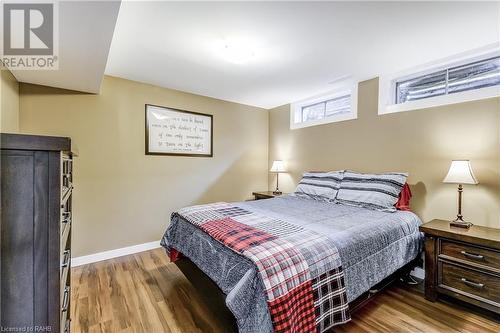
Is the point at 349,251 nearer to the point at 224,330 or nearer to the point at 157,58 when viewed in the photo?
the point at 224,330

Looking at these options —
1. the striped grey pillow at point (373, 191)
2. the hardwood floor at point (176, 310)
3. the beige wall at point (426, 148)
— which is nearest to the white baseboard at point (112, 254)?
the hardwood floor at point (176, 310)

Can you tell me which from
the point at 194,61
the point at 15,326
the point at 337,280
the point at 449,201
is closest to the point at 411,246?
the point at 449,201

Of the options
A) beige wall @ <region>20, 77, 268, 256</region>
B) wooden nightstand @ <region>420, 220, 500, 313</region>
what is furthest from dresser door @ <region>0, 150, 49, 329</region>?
wooden nightstand @ <region>420, 220, 500, 313</region>

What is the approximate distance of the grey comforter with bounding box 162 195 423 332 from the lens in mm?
1290

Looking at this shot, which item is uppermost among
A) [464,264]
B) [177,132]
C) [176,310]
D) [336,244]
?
[177,132]

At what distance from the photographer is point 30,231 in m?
0.73

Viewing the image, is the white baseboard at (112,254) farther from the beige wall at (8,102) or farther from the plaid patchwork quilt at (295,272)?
the plaid patchwork quilt at (295,272)

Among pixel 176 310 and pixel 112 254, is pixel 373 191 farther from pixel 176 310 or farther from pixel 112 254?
pixel 112 254

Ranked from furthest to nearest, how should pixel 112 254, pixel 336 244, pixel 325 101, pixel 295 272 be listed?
pixel 325 101, pixel 112 254, pixel 336 244, pixel 295 272

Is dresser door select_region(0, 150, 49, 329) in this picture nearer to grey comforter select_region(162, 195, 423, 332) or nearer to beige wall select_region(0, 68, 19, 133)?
grey comforter select_region(162, 195, 423, 332)

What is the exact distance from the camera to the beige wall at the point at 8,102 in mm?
2002

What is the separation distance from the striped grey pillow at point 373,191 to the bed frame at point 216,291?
2.05ft

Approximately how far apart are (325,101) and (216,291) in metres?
3.13

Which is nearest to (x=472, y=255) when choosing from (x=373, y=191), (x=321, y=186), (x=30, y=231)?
(x=373, y=191)
